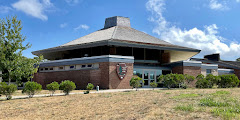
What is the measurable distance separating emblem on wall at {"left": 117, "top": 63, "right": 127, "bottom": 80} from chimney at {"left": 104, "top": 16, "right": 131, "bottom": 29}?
57.1 feet

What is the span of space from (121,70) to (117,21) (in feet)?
59.8

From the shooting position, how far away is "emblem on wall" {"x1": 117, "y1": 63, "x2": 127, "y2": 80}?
80.3ft

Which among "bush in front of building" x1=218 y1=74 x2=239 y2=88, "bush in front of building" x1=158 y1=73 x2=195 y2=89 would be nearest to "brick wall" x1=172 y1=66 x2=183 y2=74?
"bush in front of building" x1=158 y1=73 x2=195 y2=89

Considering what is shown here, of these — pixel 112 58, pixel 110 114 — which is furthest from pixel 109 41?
pixel 110 114

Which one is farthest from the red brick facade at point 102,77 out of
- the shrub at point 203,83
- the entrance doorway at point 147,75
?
the shrub at point 203,83

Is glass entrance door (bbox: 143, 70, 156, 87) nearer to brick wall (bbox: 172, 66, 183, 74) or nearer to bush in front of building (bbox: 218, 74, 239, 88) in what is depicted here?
brick wall (bbox: 172, 66, 183, 74)

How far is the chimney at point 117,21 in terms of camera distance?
40.6 metres

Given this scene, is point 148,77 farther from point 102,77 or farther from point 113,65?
point 102,77

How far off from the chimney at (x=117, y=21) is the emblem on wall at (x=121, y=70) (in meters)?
17.4

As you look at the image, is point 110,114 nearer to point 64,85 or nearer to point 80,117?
point 80,117

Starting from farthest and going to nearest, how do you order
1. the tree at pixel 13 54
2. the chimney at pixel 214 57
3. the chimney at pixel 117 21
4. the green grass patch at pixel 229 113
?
the chimney at pixel 214 57
the chimney at pixel 117 21
the tree at pixel 13 54
the green grass patch at pixel 229 113

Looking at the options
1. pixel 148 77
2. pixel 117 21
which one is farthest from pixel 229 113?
pixel 117 21

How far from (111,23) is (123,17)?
277cm

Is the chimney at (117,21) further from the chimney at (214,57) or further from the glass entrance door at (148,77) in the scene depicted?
the chimney at (214,57)
